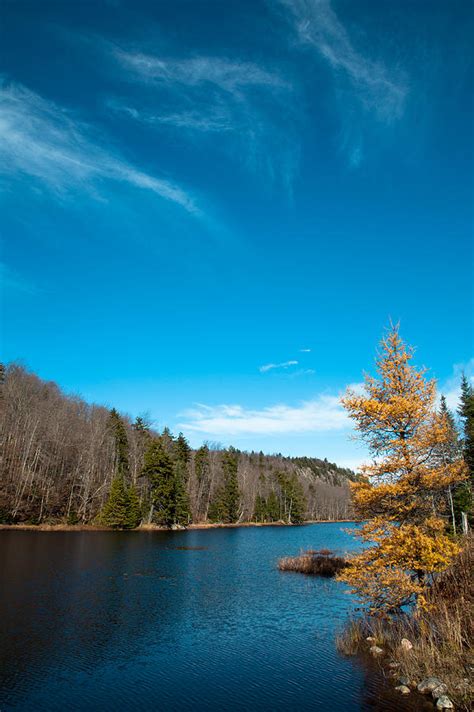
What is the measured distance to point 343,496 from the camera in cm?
17600

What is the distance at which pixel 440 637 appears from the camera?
13.3m

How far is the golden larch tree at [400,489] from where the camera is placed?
14609 mm

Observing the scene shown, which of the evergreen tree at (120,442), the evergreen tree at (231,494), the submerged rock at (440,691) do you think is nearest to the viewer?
the submerged rock at (440,691)

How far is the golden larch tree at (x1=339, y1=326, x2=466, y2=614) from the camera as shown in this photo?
1461cm

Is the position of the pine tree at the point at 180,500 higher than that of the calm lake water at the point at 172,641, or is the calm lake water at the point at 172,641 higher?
the pine tree at the point at 180,500

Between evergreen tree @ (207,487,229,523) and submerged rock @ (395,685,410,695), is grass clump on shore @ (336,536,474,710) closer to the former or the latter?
submerged rock @ (395,685,410,695)

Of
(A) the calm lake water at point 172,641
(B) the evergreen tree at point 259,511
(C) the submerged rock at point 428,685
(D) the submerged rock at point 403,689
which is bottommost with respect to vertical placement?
(A) the calm lake water at point 172,641

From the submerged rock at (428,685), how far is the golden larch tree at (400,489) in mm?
2709

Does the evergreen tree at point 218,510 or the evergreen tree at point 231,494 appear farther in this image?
the evergreen tree at point 231,494

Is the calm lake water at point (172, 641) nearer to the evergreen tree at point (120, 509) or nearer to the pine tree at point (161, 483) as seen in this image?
the evergreen tree at point (120, 509)

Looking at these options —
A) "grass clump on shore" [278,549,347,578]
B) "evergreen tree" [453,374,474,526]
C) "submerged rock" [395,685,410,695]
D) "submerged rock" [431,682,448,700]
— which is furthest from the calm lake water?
"evergreen tree" [453,374,474,526]

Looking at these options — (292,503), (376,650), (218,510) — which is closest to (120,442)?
(218,510)

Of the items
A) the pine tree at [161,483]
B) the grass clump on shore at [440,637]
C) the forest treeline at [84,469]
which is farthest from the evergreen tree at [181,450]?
the grass clump on shore at [440,637]

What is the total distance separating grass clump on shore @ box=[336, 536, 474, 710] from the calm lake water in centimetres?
102
